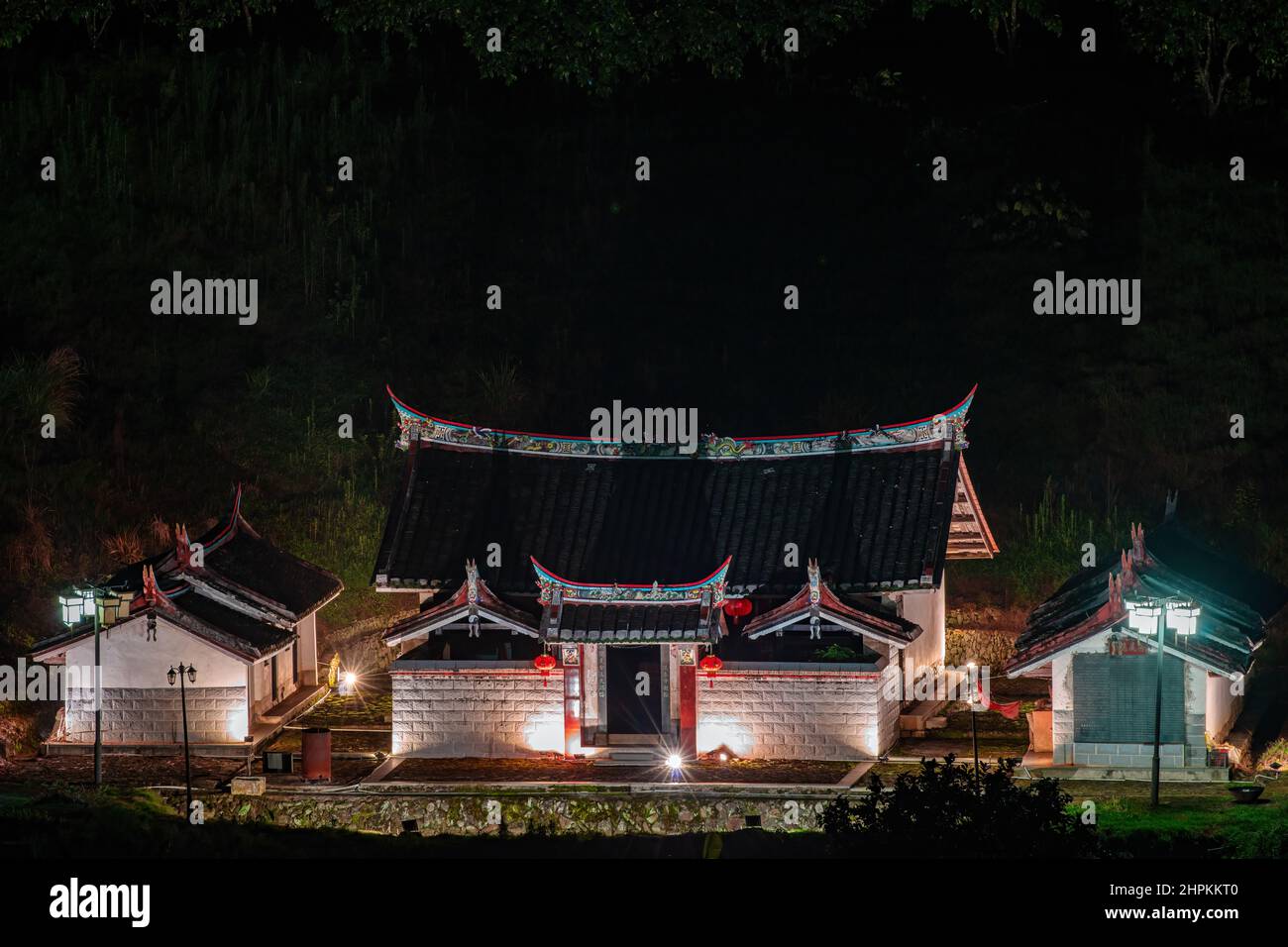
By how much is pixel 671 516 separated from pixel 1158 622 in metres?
9.31

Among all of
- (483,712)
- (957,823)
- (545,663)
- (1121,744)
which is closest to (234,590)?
(483,712)

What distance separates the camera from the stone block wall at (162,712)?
1483 inches

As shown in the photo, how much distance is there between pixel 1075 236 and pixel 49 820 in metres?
34.1

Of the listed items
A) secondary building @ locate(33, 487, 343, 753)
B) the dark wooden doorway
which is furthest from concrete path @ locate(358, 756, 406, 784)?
the dark wooden doorway

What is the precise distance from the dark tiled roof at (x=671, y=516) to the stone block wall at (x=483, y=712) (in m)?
2.00

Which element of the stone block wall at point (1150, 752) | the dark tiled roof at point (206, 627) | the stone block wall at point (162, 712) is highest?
the dark tiled roof at point (206, 627)

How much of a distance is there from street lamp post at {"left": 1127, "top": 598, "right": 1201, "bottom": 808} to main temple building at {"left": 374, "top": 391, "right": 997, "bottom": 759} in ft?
13.5

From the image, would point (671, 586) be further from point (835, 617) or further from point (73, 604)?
point (73, 604)

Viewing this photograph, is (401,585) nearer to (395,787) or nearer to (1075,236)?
(395,787)

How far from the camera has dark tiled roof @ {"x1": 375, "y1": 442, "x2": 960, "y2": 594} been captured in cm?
3831

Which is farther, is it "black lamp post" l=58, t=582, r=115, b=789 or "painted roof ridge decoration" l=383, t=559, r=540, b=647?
"painted roof ridge decoration" l=383, t=559, r=540, b=647

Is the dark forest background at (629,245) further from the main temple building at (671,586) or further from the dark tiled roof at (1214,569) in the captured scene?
the main temple building at (671,586)

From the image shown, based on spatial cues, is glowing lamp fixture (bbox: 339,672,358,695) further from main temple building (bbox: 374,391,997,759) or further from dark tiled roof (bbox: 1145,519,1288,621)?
dark tiled roof (bbox: 1145,519,1288,621)

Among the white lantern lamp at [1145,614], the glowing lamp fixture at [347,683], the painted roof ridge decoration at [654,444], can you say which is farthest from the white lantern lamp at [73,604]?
the white lantern lamp at [1145,614]
